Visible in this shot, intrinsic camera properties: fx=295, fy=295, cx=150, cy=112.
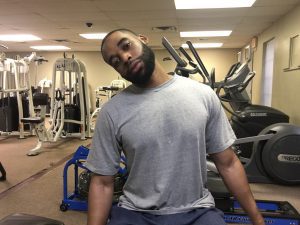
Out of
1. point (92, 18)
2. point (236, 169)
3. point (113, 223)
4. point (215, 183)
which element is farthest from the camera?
point (92, 18)

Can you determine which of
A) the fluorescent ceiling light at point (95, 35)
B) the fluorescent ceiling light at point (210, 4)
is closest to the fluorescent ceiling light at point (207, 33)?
the fluorescent ceiling light at point (95, 35)

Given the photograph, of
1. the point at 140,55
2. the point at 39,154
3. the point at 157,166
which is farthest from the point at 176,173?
the point at 39,154

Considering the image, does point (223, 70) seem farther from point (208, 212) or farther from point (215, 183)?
point (208, 212)

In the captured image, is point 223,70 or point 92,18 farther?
point 223,70

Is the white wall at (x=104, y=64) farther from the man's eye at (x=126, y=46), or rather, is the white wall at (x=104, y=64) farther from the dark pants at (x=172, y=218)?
the dark pants at (x=172, y=218)

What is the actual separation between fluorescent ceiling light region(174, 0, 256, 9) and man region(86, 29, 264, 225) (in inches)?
142

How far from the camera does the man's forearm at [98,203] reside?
1.19m

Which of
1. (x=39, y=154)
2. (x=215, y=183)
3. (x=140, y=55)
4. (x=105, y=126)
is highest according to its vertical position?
(x=140, y=55)

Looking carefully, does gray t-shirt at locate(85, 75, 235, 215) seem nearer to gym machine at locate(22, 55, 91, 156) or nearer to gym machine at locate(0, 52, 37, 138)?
gym machine at locate(22, 55, 91, 156)

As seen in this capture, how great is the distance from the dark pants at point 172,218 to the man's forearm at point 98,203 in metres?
0.04

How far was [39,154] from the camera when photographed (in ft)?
15.2

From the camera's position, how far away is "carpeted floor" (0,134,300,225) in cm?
254

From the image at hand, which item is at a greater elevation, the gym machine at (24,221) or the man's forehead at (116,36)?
the man's forehead at (116,36)

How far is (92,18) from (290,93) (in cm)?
374
